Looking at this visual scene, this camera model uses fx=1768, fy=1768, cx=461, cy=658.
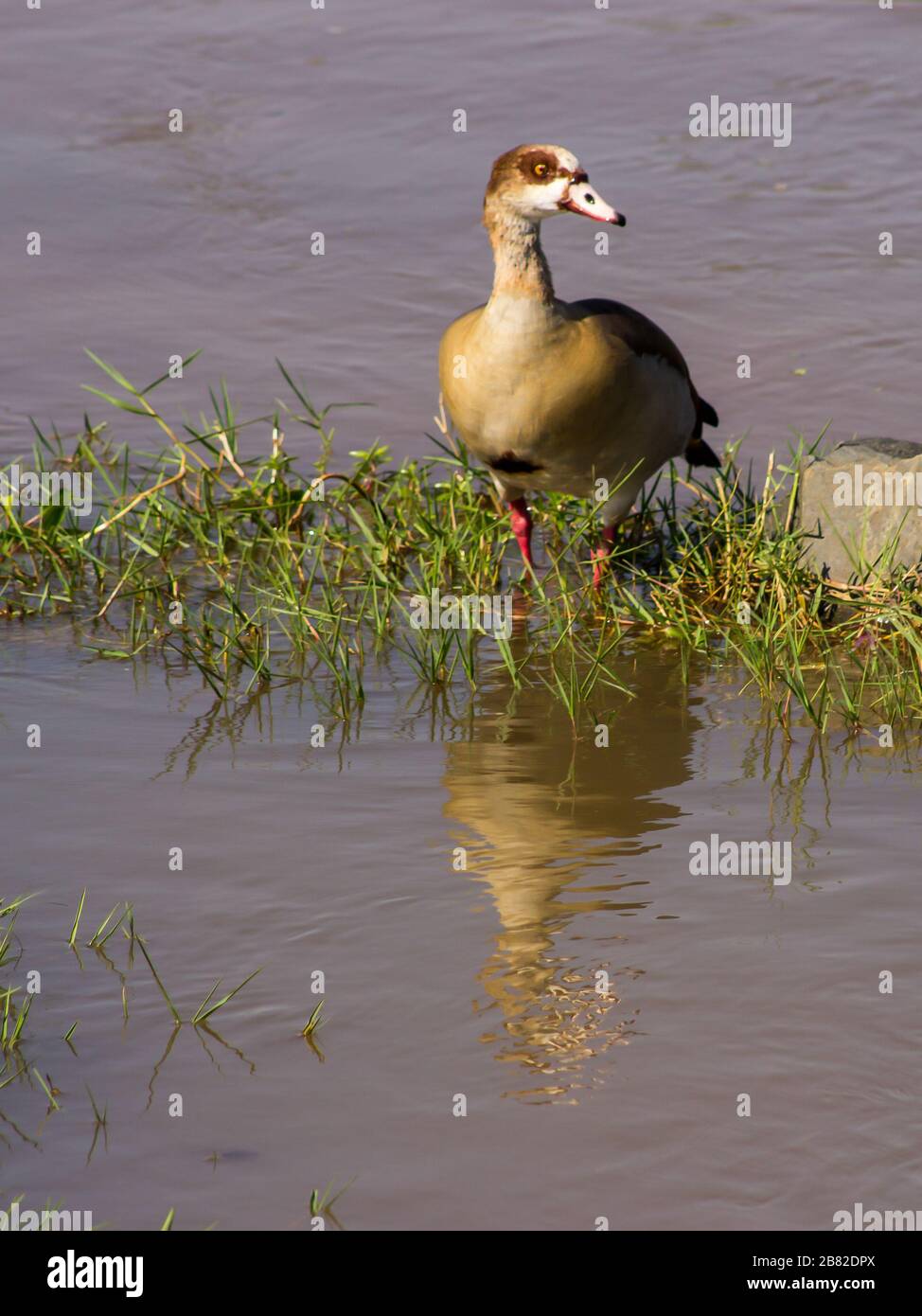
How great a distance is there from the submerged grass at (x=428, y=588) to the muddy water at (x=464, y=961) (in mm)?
186

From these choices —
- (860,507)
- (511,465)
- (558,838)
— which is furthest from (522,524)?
(558,838)

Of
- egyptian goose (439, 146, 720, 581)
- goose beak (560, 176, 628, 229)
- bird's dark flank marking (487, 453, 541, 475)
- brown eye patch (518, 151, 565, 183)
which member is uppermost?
brown eye patch (518, 151, 565, 183)

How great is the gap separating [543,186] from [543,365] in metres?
0.58

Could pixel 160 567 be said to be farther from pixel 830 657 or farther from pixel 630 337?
pixel 830 657

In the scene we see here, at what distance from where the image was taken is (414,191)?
11109 millimetres

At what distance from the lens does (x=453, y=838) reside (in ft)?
14.5

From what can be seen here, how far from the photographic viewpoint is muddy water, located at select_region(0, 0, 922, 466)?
350 inches

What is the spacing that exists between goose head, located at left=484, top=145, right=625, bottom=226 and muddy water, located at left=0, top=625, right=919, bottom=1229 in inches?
63.0

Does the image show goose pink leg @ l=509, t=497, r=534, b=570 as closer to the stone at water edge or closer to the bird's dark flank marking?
the bird's dark flank marking

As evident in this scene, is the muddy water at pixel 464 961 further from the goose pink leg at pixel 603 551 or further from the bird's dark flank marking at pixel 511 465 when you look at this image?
the bird's dark flank marking at pixel 511 465

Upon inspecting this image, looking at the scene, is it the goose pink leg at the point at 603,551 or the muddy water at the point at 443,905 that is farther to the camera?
the goose pink leg at the point at 603,551

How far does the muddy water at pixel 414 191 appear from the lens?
29.2ft

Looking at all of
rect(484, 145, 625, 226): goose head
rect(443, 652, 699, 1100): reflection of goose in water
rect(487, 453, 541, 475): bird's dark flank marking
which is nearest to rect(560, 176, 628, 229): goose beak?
rect(484, 145, 625, 226): goose head

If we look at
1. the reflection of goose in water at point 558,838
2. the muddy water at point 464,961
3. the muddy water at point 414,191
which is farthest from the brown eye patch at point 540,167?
the muddy water at point 414,191
